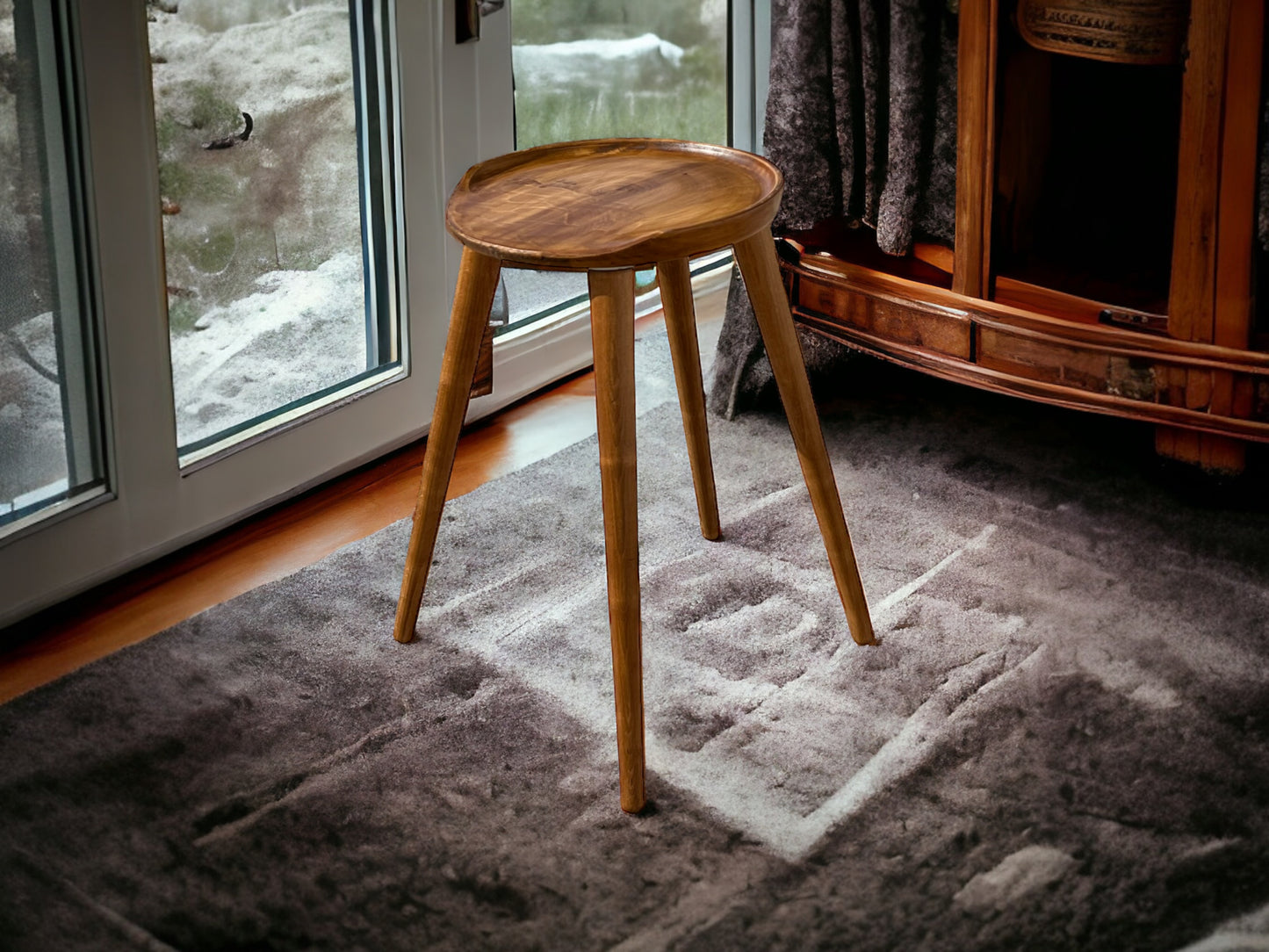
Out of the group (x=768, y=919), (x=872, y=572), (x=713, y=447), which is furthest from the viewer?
(x=713, y=447)

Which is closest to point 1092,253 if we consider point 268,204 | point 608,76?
point 608,76

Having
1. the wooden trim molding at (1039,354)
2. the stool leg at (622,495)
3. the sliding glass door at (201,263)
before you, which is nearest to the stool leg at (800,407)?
the stool leg at (622,495)

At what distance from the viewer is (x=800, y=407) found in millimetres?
1381

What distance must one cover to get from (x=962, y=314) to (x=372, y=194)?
2.50 feet

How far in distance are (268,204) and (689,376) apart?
576mm

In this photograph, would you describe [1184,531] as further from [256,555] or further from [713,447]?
[256,555]

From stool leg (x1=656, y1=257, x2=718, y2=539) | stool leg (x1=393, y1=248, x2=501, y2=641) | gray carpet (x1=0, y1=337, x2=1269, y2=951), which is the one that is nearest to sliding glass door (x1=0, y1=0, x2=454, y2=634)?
gray carpet (x1=0, y1=337, x2=1269, y2=951)

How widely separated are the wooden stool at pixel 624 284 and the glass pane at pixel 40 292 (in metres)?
0.41

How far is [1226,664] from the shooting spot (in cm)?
142

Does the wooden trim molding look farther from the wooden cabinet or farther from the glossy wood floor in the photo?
the glossy wood floor

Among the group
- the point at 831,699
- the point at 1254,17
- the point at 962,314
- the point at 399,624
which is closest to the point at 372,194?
the point at 399,624

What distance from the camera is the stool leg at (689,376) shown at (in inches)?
57.5

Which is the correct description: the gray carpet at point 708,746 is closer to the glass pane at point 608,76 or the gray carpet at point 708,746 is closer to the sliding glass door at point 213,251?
the sliding glass door at point 213,251

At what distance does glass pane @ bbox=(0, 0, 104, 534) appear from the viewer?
4.60 feet
